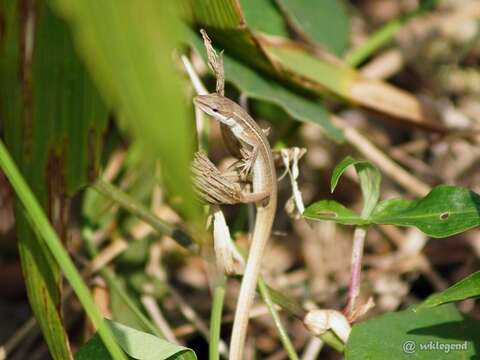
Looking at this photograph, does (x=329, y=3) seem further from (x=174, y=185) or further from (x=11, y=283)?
(x=174, y=185)

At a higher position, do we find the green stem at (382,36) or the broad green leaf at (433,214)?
the broad green leaf at (433,214)

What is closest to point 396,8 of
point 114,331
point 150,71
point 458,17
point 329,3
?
point 458,17

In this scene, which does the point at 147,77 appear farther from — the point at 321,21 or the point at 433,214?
the point at 321,21

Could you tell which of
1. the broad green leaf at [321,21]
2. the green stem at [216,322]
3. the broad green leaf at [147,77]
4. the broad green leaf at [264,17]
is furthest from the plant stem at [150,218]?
the broad green leaf at [147,77]

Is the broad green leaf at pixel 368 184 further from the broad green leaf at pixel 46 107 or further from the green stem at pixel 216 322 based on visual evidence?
the broad green leaf at pixel 46 107

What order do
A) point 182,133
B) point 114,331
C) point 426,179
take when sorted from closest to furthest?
point 182,133 < point 114,331 < point 426,179

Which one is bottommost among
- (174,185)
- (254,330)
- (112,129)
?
(254,330)
